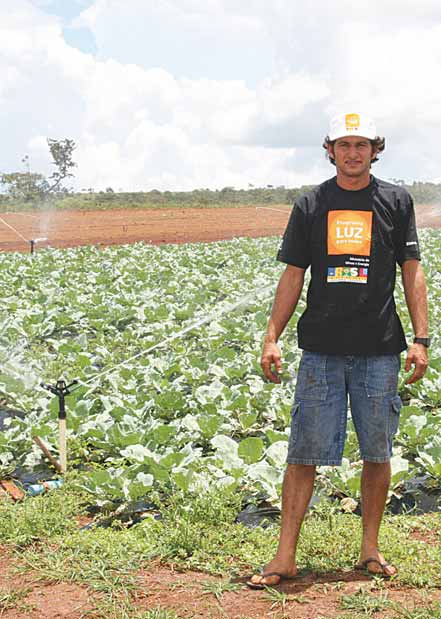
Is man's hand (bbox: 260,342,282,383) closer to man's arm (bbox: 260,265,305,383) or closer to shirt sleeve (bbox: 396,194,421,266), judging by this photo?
man's arm (bbox: 260,265,305,383)

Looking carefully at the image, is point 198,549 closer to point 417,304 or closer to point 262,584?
point 262,584

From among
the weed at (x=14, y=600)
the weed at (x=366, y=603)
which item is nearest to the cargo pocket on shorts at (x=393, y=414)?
the weed at (x=366, y=603)

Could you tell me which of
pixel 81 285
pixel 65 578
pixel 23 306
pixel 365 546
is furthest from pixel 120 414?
pixel 81 285

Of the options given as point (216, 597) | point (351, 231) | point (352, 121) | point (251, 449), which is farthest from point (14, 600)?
point (352, 121)

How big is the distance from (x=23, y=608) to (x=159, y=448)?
184cm

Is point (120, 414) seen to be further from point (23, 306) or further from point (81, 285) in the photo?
point (81, 285)

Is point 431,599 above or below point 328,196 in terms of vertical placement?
below

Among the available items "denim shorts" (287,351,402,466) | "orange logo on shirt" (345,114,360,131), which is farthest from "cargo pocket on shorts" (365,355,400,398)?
"orange logo on shirt" (345,114,360,131)

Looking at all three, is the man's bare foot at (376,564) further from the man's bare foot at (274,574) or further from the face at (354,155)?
the face at (354,155)

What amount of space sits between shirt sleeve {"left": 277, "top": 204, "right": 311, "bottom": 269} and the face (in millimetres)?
253

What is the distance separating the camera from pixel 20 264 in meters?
15.7

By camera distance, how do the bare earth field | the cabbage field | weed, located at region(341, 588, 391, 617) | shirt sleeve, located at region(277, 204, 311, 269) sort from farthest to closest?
the bare earth field
the cabbage field
shirt sleeve, located at region(277, 204, 311, 269)
weed, located at region(341, 588, 391, 617)

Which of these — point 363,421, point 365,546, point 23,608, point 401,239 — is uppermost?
point 401,239

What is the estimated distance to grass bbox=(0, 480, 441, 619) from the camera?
3.12 m
